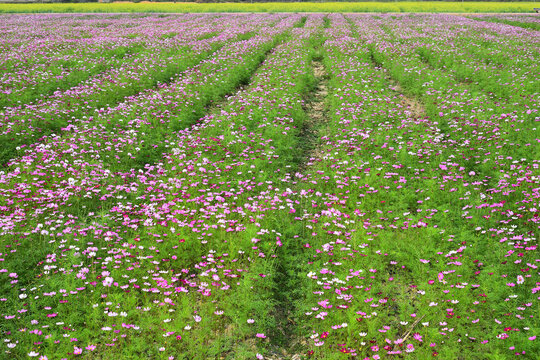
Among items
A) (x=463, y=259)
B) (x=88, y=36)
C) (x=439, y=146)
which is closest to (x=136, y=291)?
(x=463, y=259)

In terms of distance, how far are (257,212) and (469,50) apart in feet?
68.0

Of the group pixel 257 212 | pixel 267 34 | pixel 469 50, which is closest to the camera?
pixel 257 212

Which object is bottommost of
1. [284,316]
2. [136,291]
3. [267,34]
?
[284,316]

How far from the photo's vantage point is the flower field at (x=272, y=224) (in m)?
4.50

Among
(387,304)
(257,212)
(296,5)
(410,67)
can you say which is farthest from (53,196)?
(296,5)

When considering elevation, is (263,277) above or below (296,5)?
below

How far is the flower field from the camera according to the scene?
4500 mm

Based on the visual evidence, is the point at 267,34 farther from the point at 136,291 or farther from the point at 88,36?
the point at 136,291

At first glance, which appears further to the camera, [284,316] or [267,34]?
[267,34]

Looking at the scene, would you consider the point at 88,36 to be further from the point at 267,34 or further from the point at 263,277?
the point at 263,277

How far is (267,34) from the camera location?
28.4 meters

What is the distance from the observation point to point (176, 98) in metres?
13.0

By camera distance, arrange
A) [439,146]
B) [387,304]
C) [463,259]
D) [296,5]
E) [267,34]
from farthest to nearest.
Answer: [296,5], [267,34], [439,146], [463,259], [387,304]

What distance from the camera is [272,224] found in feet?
21.7
